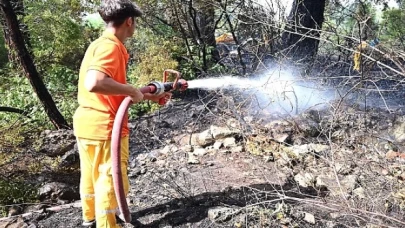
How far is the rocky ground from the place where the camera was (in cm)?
295

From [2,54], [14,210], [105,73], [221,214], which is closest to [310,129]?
[221,214]

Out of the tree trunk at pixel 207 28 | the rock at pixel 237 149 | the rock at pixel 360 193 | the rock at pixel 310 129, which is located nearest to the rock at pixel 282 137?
the rock at pixel 310 129

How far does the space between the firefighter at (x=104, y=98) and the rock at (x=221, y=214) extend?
690 mm

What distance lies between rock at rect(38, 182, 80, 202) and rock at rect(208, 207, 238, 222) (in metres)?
1.55

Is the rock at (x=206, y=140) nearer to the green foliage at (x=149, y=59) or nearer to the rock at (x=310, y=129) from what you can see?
the rock at (x=310, y=129)

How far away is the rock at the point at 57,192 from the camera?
3.84m

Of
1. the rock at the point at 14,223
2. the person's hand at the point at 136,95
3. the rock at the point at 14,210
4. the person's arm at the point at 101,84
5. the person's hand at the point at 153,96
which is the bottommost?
the rock at the point at 14,210

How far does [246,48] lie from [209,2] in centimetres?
118

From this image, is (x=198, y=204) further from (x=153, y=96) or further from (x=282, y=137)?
(x=282, y=137)

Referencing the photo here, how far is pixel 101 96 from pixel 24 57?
2925 millimetres

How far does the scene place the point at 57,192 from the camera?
388cm

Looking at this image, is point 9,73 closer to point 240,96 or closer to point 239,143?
point 240,96

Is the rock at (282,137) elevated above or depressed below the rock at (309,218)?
above

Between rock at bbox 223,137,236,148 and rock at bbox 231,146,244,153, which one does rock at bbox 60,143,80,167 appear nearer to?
rock at bbox 223,137,236,148
